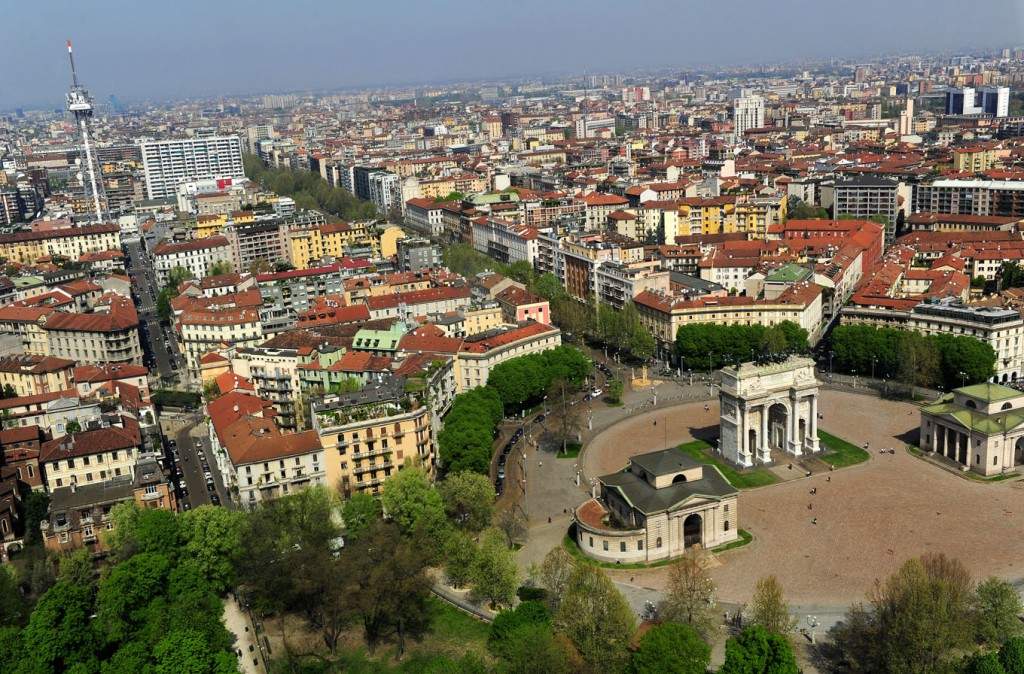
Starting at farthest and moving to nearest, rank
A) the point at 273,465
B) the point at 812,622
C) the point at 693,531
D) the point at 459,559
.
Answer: the point at 273,465
the point at 693,531
the point at 459,559
the point at 812,622

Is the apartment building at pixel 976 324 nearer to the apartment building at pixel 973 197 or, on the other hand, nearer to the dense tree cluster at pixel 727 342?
the dense tree cluster at pixel 727 342

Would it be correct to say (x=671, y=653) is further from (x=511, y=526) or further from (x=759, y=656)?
(x=511, y=526)

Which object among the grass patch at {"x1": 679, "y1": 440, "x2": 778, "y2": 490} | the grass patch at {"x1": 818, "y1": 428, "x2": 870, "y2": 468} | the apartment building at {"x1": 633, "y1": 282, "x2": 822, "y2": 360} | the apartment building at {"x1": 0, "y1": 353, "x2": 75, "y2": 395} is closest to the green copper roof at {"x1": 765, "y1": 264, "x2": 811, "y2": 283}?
the apartment building at {"x1": 633, "y1": 282, "x2": 822, "y2": 360}

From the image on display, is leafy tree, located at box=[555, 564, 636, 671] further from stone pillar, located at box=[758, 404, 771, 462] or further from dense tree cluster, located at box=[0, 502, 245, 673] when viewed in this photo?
stone pillar, located at box=[758, 404, 771, 462]

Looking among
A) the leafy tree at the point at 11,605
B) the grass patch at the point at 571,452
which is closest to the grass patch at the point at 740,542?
the grass patch at the point at 571,452

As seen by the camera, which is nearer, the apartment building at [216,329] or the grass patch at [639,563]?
the grass patch at [639,563]

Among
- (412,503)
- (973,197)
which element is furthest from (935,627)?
(973,197)

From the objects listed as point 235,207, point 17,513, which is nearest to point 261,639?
point 17,513
